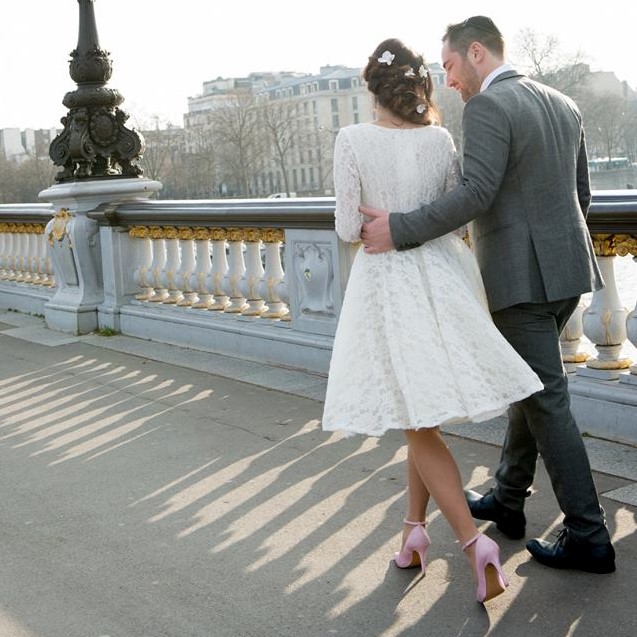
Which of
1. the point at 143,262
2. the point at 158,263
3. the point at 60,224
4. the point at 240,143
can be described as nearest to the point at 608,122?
the point at 240,143

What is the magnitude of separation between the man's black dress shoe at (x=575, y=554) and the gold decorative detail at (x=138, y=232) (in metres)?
6.39

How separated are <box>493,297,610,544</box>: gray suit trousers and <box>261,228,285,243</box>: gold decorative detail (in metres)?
4.04

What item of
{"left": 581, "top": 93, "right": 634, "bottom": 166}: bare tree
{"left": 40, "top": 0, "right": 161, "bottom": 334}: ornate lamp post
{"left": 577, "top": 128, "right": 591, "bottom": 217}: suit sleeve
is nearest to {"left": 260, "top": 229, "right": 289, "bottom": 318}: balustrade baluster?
{"left": 40, "top": 0, "right": 161, "bottom": 334}: ornate lamp post

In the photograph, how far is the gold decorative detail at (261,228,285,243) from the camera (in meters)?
7.91

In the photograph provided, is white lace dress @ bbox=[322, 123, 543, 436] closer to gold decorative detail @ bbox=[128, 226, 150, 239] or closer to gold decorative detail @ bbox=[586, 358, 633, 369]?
gold decorative detail @ bbox=[586, 358, 633, 369]

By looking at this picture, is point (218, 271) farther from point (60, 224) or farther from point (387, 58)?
point (387, 58)

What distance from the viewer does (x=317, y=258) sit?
754 cm

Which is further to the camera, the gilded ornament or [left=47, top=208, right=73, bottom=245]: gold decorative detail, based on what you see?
[left=47, top=208, right=73, bottom=245]: gold decorative detail

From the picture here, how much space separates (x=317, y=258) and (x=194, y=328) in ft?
5.96

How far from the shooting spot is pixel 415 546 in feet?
13.3

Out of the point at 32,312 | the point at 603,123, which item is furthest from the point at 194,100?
the point at 32,312

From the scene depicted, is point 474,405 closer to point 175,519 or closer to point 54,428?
point 175,519

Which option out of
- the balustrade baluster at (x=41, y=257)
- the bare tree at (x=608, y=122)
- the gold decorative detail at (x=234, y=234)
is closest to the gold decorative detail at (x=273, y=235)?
the gold decorative detail at (x=234, y=234)

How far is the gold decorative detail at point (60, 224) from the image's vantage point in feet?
34.4
